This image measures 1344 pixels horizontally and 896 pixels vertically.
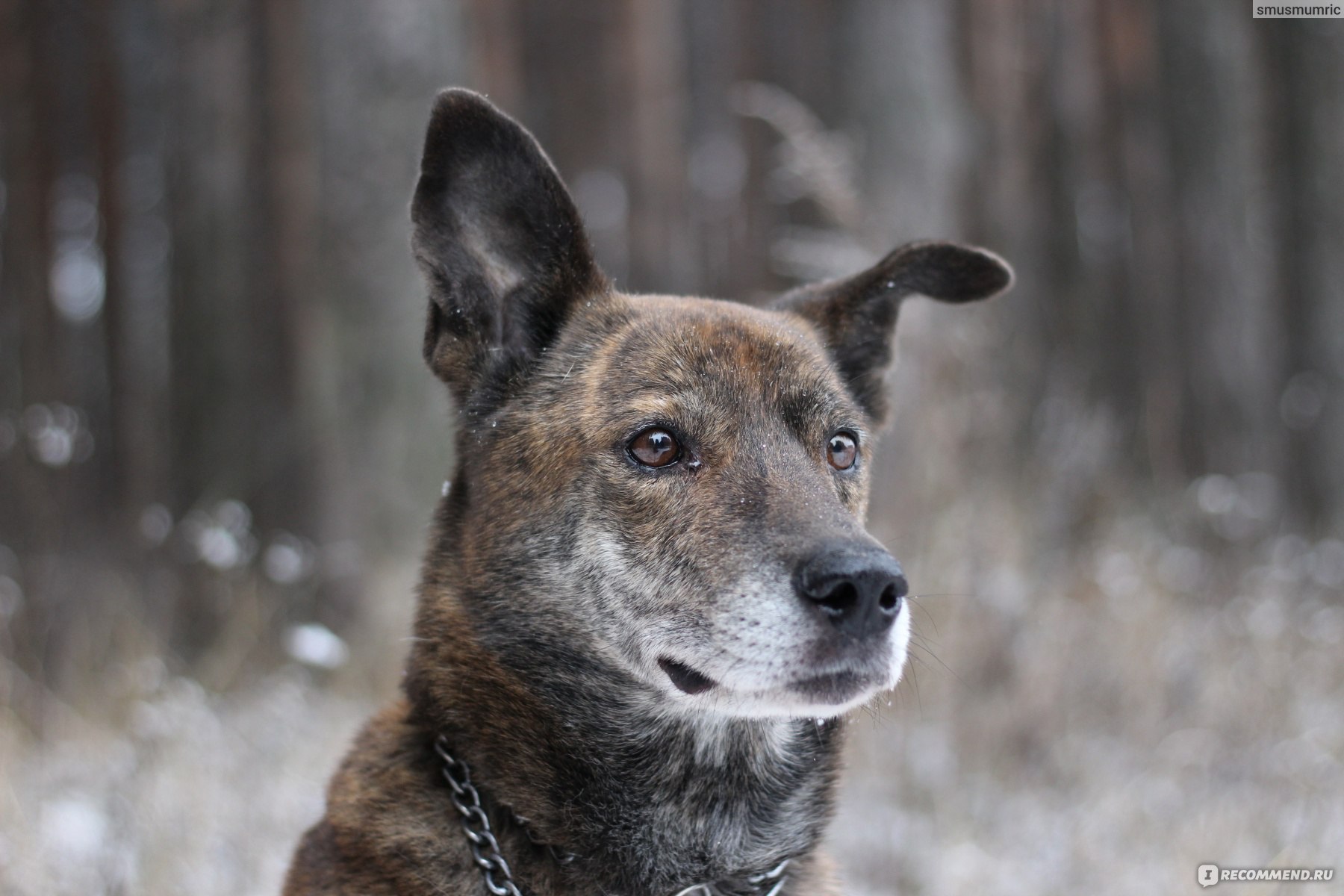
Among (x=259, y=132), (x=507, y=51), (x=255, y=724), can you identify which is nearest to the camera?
(x=255, y=724)

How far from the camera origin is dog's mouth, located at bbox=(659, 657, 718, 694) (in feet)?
7.80

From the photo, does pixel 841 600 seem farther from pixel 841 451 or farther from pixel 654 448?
pixel 841 451

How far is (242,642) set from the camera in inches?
229

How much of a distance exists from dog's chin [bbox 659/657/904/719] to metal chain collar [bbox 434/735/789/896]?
443 millimetres

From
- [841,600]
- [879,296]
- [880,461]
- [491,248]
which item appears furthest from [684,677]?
[880,461]

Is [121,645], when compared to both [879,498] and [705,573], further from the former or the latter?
[705,573]

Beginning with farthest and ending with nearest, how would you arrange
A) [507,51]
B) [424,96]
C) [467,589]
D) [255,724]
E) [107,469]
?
[507,51] → [107,469] → [424,96] → [255,724] → [467,589]

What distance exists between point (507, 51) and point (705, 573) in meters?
14.3

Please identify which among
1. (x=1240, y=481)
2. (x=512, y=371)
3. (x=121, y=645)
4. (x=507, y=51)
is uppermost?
(x=507, y=51)

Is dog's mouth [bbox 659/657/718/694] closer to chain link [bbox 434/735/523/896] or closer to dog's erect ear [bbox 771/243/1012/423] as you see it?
chain link [bbox 434/735/523/896]

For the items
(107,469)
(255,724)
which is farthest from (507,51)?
(255,724)

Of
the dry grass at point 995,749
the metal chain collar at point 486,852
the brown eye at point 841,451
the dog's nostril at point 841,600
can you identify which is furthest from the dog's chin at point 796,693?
the dry grass at point 995,749

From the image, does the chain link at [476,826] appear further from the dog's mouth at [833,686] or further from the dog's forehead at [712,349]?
the dog's forehead at [712,349]

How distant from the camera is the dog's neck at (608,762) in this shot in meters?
2.44
